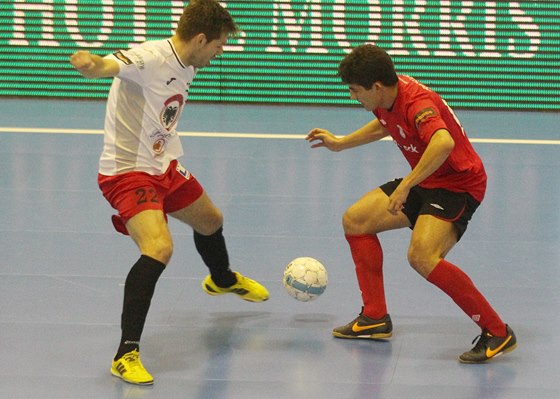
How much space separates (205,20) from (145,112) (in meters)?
0.52

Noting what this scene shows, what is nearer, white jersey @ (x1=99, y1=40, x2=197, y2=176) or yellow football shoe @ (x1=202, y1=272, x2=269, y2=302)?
white jersey @ (x1=99, y1=40, x2=197, y2=176)

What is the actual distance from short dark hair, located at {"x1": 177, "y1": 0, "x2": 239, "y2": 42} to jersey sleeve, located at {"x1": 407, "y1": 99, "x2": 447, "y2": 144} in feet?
3.19

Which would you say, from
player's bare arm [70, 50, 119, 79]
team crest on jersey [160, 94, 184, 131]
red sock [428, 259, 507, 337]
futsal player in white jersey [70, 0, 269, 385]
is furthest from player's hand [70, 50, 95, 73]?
red sock [428, 259, 507, 337]

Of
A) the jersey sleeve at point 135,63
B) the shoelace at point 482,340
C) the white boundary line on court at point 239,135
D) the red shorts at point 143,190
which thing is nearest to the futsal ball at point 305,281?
the red shorts at point 143,190

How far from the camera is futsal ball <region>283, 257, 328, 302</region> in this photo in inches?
209

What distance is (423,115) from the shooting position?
4.77 metres

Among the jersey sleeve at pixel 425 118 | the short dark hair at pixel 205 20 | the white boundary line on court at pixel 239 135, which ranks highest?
the short dark hair at pixel 205 20

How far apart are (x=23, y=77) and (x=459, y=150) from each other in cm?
880

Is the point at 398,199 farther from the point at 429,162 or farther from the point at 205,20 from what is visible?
the point at 205,20

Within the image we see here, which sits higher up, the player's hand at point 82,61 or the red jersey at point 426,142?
the player's hand at point 82,61

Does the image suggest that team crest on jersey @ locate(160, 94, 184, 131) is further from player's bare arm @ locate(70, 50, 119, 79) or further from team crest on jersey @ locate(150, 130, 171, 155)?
player's bare arm @ locate(70, 50, 119, 79)

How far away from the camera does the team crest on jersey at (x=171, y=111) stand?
494cm

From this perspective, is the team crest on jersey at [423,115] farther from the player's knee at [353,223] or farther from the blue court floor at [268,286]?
the blue court floor at [268,286]

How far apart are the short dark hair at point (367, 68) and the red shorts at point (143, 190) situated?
100cm
